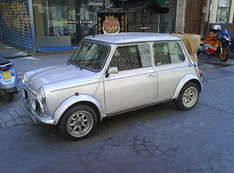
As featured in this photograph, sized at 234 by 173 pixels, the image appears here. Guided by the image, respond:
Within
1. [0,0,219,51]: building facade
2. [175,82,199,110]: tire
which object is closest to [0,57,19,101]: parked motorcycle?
[175,82,199,110]: tire

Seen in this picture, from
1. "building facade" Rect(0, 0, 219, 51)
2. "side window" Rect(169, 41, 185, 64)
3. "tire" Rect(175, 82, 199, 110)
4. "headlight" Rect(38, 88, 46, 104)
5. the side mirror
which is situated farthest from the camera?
"building facade" Rect(0, 0, 219, 51)

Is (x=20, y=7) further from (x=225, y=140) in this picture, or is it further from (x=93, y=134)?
(x=225, y=140)

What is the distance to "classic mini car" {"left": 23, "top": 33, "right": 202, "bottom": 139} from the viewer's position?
3.53 m

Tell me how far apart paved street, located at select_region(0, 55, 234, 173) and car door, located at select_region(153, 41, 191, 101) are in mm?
591

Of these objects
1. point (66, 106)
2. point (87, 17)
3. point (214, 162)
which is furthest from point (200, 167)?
point (87, 17)

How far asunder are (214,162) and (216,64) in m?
7.38

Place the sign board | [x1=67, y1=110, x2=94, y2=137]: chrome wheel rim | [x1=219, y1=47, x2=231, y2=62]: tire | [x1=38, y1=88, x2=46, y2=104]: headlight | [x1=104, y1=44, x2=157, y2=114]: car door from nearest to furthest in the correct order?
[x1=38, y1=88, x2=46, y2=104]: headlight < [x1=67, y1=110, x2=94, y2=137]: chrome wheel rim < [x1=104, y1=44, x2=157, y2=114]: car door < [x1=219, y1=47, x2=231, y2=62]: tire < the sign board

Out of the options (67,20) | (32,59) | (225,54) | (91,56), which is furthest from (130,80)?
(67,20)

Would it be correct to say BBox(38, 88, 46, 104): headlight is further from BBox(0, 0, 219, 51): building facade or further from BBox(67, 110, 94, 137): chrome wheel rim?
BBox(0, 0, 219, 51): building facade

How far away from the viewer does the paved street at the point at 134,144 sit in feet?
10.3

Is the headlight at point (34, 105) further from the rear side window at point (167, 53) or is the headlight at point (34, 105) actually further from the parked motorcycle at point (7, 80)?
the rear side window at point (167, 53)

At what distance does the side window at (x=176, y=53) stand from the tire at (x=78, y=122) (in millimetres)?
1988

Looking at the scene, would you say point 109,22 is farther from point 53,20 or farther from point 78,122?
point 78,122

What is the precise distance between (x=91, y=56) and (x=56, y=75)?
744mm
